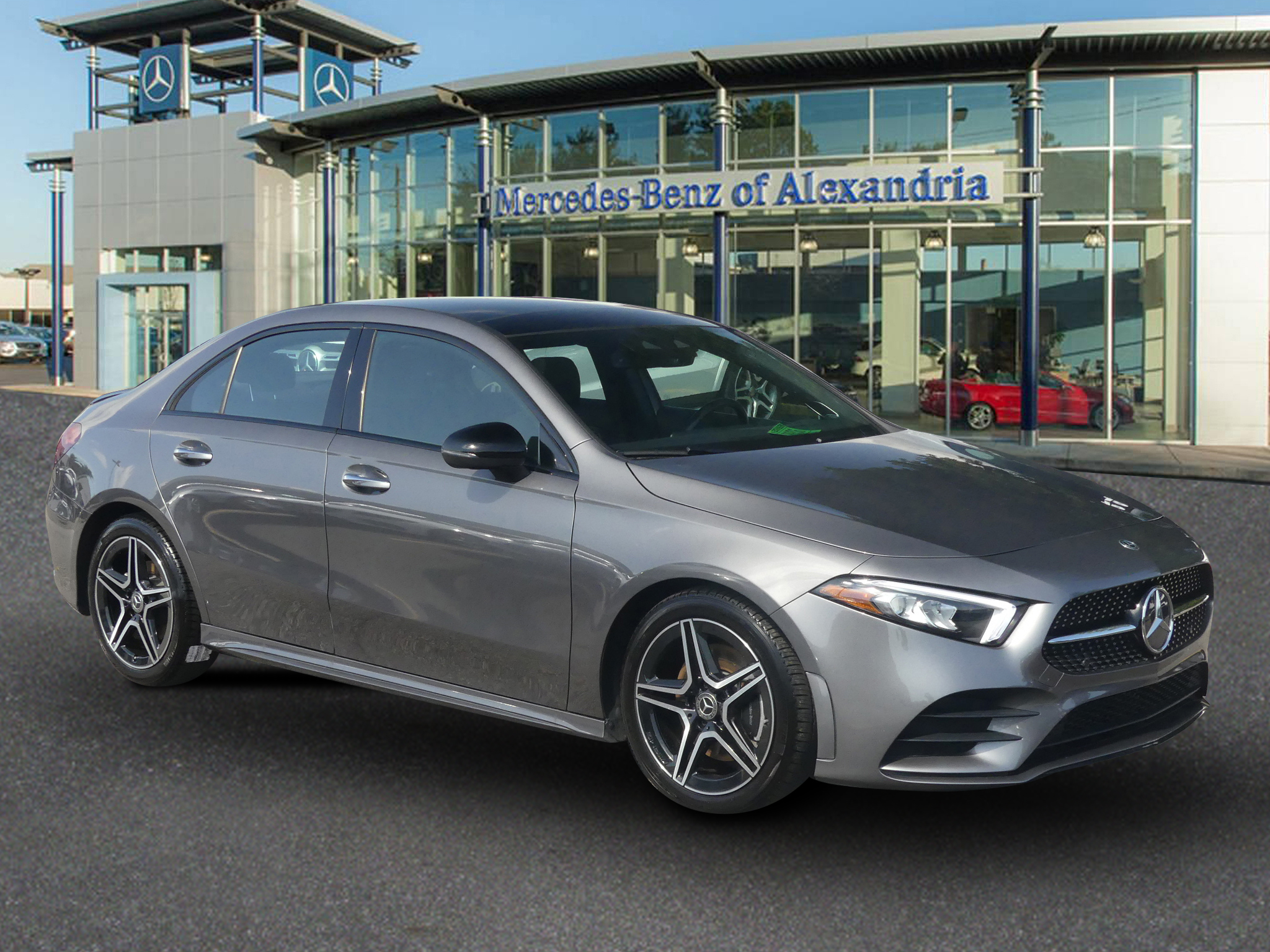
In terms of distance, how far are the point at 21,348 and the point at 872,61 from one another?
47871 millimetres

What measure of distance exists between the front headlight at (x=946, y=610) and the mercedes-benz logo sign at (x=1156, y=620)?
19.6 inches

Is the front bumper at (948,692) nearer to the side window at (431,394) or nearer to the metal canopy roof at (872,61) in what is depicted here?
the side window at (431,394)

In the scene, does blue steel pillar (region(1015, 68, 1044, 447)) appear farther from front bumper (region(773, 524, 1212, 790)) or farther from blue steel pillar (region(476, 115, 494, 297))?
front bumper (region(773, 524, 1212, 790))

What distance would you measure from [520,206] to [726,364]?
21.4 m

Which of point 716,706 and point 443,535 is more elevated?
point 443,535

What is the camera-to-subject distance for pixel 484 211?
27.0 meters

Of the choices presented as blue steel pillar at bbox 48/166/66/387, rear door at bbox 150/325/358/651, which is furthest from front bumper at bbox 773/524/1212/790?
blue steel pillar at bbox 48/166/66/387

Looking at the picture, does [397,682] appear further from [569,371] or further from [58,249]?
[58,249]

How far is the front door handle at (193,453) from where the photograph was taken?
554 centimetres

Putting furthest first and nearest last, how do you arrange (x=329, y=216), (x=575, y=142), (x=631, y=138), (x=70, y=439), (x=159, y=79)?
(x=159, y=79) < (x=329, y=216) < (x=575, y=142) < (x=631, y=138) < (x=70, y=439)

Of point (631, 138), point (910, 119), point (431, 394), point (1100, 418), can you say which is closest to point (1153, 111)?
point (910, 119)

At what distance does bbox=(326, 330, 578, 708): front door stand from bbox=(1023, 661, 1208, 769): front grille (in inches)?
57.2

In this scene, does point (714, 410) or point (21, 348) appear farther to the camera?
point (21, 348)

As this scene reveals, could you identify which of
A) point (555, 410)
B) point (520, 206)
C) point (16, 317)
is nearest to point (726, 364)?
point (555, 410)
